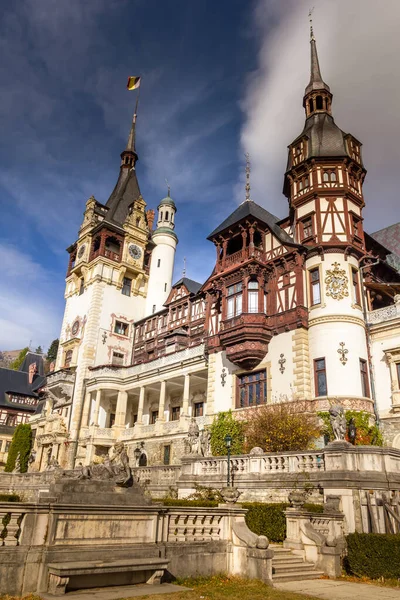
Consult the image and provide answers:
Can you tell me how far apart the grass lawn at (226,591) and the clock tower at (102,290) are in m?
33.9

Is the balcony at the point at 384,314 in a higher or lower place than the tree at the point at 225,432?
higher

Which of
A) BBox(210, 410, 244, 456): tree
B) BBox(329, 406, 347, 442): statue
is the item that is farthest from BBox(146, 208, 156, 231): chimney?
BBox(329, 406, 347, 442): statue

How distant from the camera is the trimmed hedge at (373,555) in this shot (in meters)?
13.4

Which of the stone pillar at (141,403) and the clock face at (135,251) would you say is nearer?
the stone pillar at (141,403)

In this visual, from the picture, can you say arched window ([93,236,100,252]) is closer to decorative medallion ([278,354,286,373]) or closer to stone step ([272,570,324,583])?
decorative medallion ([278,354,286,373])

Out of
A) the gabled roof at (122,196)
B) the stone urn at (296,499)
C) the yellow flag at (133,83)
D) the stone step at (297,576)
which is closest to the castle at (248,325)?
the gabled roof at (122,196)

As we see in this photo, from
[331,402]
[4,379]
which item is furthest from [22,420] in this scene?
[331,402]

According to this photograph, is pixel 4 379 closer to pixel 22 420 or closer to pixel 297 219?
pixel 22 420

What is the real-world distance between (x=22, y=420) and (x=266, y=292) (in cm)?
4639

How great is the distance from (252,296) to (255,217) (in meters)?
5.84

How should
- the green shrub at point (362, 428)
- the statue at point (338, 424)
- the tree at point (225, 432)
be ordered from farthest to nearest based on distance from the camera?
the tree at point (225, 432) → the green shrub at point (362, 428) → the statue at point (338, 424)

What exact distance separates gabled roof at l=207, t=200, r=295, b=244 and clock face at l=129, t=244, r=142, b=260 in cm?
1882

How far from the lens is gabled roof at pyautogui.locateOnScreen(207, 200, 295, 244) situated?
33.1m

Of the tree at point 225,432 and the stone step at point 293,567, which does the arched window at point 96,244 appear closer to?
the tree at point 225,432
